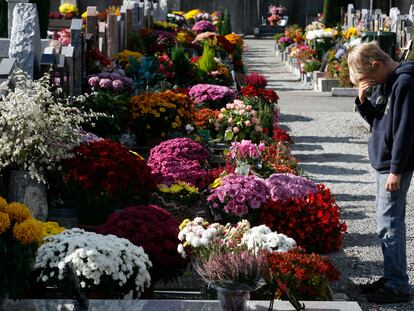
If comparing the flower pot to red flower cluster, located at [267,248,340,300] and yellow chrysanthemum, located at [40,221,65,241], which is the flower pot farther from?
red flower cluster, located at [267,248,340,300]

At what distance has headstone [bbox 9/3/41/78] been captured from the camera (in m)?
10.3

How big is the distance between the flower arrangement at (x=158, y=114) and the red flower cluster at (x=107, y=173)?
367 centimetres

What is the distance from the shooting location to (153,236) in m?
6.65

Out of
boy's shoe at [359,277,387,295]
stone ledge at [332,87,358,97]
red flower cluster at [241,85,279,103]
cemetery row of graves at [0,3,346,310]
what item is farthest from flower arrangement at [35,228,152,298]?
stone ledge at [332,87,358,97]

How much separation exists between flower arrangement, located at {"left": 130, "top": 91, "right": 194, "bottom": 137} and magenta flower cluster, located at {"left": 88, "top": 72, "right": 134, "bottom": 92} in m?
1.10

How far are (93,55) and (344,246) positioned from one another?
6501 mm

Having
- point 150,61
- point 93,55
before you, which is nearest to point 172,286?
point 93,55

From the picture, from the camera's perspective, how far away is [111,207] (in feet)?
26.2

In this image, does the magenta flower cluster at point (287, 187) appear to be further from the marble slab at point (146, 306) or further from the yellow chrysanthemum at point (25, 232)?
the yellow chrysanthemum at point (25, 232)

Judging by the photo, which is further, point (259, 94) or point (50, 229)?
point (259, 94)

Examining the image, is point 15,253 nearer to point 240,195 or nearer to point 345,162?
point 240,195

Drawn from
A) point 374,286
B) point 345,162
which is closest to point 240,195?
point 374,286

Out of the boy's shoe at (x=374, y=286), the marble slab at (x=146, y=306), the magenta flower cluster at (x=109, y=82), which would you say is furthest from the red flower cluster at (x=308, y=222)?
the magenta flower cluster at (x=109, y=82)

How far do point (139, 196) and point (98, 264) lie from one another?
2.49 metres
